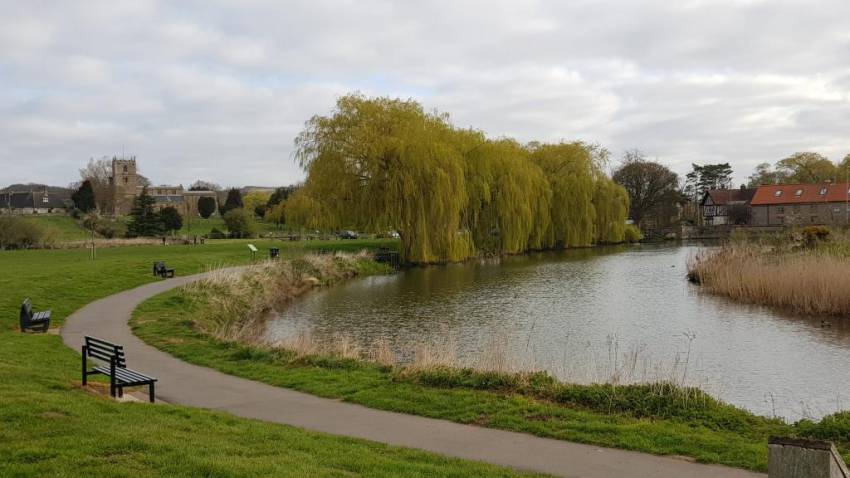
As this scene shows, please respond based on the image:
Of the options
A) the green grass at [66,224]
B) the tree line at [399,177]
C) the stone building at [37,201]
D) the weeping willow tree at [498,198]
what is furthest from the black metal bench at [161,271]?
the stone building at [37,201]

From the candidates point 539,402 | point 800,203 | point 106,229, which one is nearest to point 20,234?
point 106,229

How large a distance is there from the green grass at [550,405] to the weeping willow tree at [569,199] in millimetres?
45631

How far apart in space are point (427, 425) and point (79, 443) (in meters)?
4.11

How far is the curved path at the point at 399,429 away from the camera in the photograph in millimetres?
6895

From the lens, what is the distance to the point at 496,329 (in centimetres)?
1891

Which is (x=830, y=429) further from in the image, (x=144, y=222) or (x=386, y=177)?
(x=144, y=222)

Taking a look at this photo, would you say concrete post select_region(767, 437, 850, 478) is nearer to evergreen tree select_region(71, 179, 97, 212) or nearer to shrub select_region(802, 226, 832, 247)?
shrub select_region(802, 226, 832, 247)

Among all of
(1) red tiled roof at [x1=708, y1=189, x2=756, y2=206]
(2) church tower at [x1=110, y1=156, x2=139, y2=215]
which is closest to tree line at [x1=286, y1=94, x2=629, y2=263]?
(1) red tiled roof at [x1=708, y1=189, x2=756, y2=206]

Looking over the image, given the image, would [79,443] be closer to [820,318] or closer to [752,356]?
[752,356]

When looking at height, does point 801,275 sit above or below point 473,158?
below

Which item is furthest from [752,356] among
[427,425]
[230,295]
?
[230,295]

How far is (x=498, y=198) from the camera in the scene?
155 ft

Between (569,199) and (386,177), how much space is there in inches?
895

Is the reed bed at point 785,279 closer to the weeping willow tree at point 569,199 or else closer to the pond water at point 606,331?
the pond water at point 606,331
